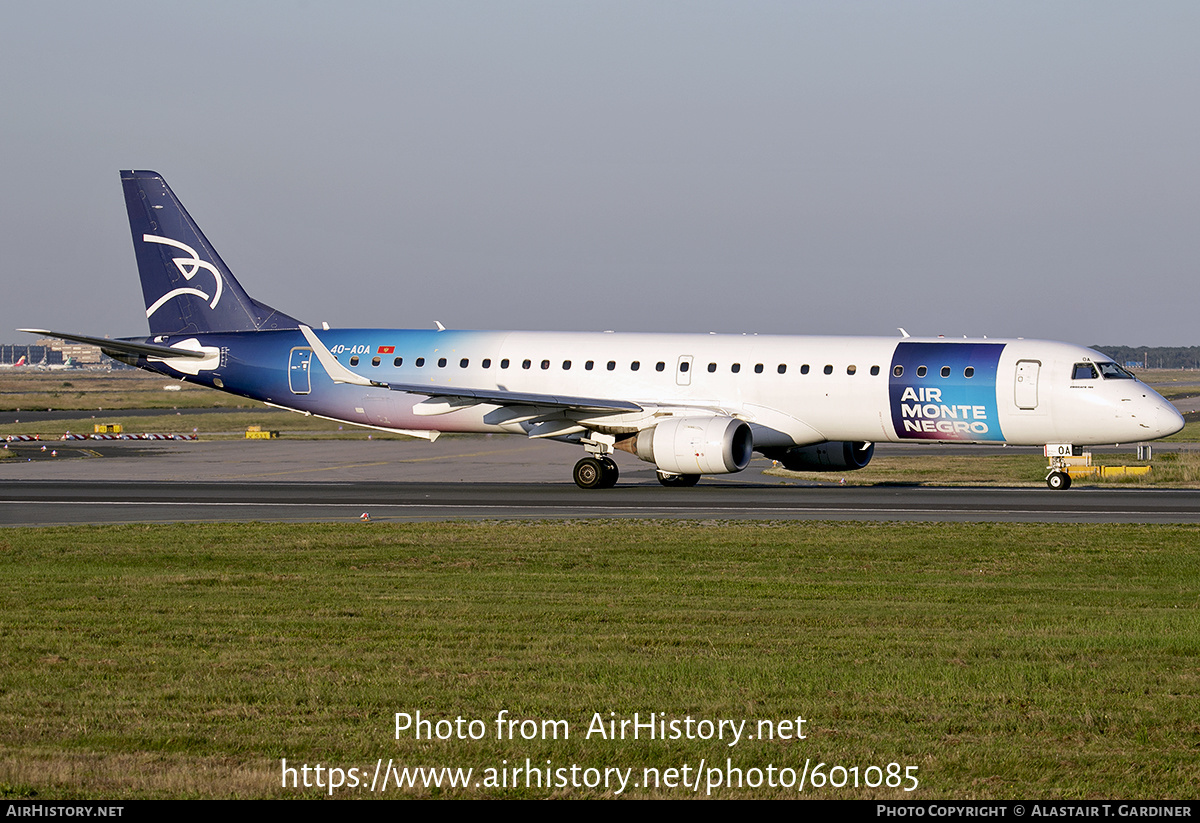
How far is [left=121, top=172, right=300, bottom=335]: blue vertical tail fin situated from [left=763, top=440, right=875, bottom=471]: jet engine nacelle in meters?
15.0

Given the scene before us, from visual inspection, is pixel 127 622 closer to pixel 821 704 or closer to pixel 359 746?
pixel 359 746

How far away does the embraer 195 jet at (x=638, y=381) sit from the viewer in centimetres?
3073

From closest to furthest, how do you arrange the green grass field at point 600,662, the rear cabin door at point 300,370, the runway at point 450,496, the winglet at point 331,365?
the green grass field at point 600,662 < the runway at point 450,496 < the winglet at point 331,365 < the rear cabin door at point 300,370

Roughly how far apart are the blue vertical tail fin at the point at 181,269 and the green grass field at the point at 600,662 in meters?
19.4

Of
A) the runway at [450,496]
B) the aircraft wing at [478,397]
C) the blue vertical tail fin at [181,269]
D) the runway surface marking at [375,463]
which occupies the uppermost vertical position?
the blue vertical tail fin at [181,269]

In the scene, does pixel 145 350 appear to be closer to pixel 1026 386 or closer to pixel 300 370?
pixel 300 370

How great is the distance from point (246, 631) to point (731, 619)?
4703 millimetres

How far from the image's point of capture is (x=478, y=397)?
32.3 metres

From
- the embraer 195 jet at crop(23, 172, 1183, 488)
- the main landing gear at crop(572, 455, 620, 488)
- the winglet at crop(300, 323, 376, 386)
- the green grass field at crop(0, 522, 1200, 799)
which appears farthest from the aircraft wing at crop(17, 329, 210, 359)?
the green grass field at crop(0, 522, 1200, 799)

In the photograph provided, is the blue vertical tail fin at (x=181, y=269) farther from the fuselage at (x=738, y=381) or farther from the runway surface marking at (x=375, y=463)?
the runway surface marking at (x=375, y=463)

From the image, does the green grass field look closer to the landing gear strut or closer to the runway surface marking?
the landing gear strut

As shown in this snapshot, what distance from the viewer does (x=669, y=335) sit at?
34.8m

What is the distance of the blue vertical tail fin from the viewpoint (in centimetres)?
3850

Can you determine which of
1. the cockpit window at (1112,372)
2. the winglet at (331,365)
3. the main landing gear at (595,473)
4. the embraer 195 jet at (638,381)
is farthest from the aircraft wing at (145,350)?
the cockpit window at (1112,372)
